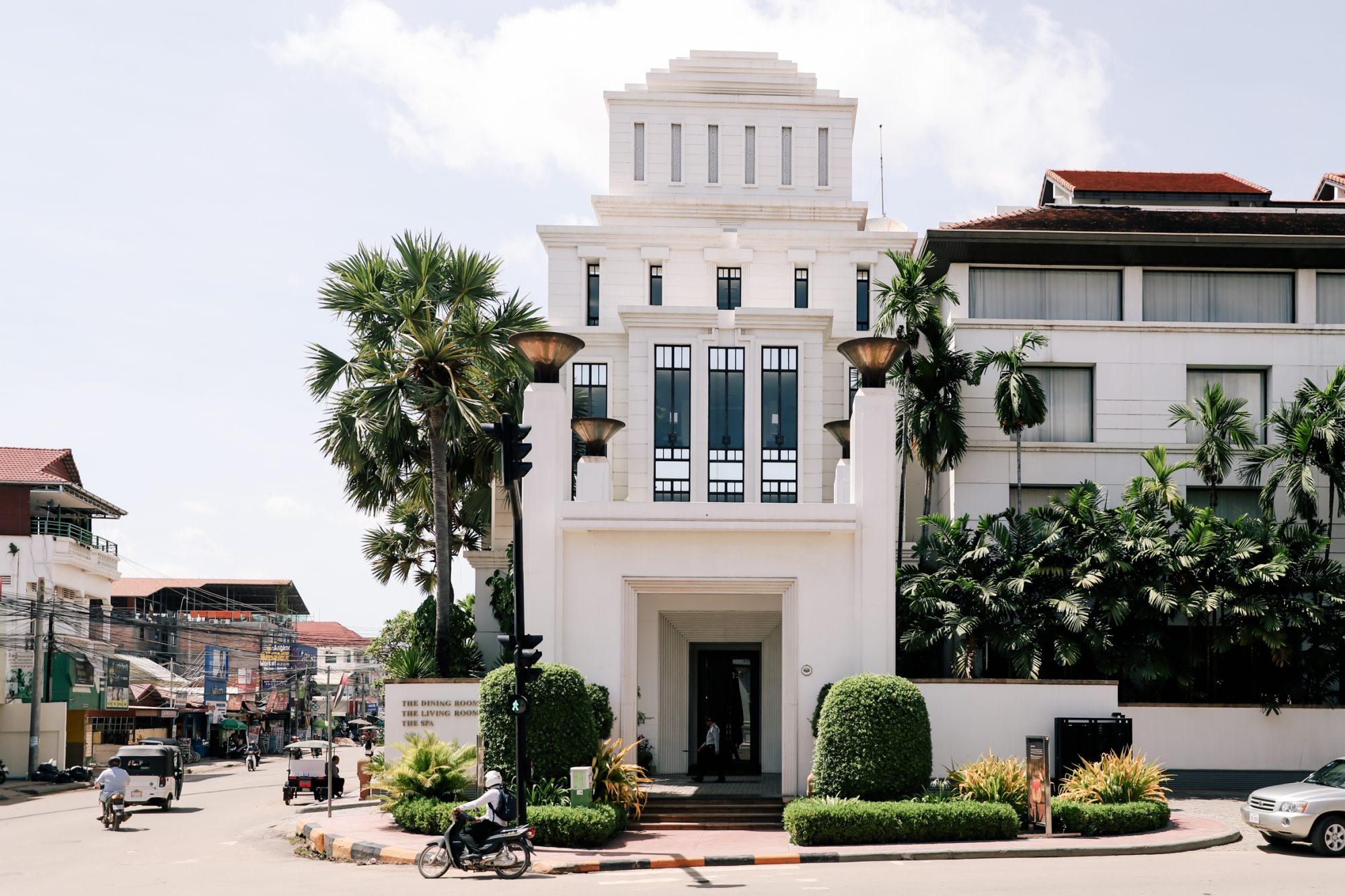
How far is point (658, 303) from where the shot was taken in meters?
41.2

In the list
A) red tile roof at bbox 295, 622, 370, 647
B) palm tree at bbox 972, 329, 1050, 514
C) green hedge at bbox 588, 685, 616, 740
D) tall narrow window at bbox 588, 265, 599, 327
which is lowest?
red tile roof at bbox 295, 622, 370, 647

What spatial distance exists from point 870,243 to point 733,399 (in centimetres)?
836

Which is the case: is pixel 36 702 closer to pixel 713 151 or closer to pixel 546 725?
pixel 546 725

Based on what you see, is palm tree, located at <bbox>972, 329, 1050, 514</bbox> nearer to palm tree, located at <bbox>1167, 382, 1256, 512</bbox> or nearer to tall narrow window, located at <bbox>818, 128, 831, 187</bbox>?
palm tree, located at <bbox>1167, 382, 1256, 512</bbox>

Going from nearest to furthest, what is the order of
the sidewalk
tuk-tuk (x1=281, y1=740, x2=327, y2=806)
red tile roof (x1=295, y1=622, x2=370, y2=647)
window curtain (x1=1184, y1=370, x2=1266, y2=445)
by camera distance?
the sidewalk, tuk-tuk (x1=281, y1=740, x2=327, y2=806), window curtain (x1=1184, y1=370, x2=1266, y2=445), red tile roof (x1=295, y1=622, x2=370, y2=647)

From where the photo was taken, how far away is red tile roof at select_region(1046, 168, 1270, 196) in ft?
150

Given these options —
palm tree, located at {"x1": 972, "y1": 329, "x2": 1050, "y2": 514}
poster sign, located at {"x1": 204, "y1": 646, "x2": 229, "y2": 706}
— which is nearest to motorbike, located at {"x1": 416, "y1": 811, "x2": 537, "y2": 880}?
palm tree, located at {"x1": 972, "y1": 329, "x2": 1050, "y2": 514}

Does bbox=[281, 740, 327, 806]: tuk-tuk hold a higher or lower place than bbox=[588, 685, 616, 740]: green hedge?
lower

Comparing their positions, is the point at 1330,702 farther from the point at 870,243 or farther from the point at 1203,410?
the point at 870,243

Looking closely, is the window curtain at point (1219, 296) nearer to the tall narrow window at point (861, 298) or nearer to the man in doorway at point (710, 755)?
the tall narrow window at point (861, 298)

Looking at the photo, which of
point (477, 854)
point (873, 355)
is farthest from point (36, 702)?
point (873, 355)

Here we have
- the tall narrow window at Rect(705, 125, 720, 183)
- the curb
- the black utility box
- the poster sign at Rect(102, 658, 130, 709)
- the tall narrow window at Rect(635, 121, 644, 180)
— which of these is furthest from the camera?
the poster sign at Rect(102, 658, 130, 709)

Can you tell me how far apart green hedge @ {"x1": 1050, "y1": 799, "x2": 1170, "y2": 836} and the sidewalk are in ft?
0.71

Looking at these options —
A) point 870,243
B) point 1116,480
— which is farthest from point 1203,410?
point 870,243
